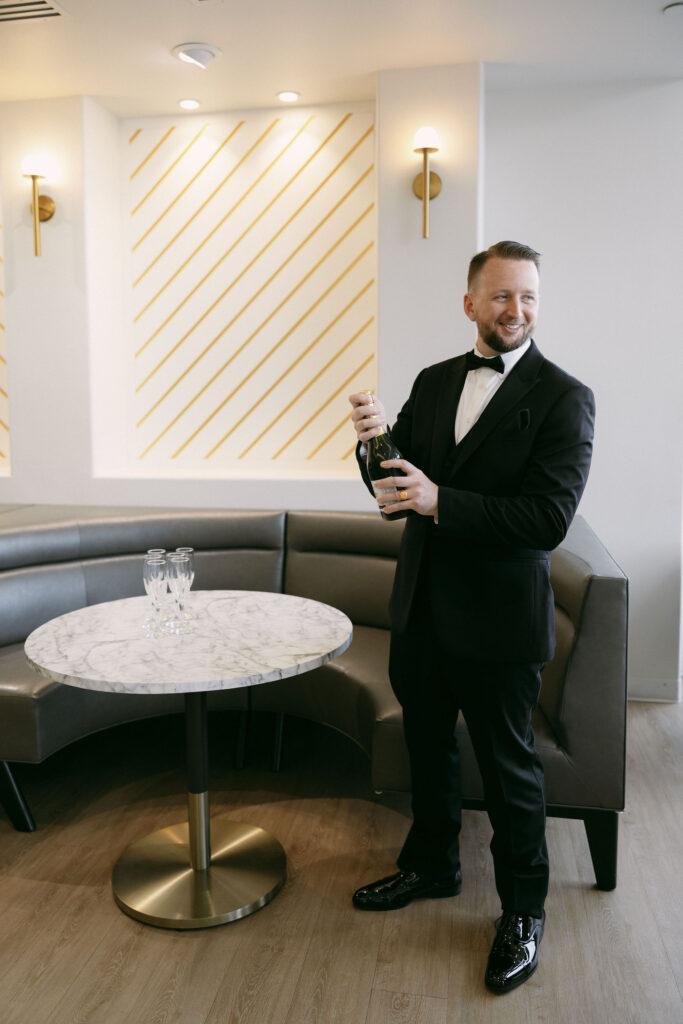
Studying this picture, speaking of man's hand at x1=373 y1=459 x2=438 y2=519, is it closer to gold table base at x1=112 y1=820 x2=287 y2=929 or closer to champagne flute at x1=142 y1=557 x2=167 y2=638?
champagne flute at x1=142 y1=557 x2=167 y2=638

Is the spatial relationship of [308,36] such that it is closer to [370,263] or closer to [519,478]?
[370,263]

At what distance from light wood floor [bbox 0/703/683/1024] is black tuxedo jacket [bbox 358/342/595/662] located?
0.80 meters

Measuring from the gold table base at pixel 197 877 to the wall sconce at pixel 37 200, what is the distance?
9.10ft

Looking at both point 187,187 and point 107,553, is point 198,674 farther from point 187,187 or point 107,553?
point 187,187

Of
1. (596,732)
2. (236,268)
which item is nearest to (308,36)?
(236,268)

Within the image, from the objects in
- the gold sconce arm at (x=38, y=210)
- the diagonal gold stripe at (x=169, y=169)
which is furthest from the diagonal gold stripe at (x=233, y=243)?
the gold sconce arm at (x=38, y=210)

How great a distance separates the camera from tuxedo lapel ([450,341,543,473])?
1.92 metres

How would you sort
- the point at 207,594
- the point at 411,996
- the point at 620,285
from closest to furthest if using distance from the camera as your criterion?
the point at 411,996
the point at 207,594
the point at 620,285

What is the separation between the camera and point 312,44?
10.3 ft

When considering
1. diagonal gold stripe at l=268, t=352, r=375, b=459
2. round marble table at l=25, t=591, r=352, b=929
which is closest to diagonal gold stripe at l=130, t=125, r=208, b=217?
diagonal gold stripe at l=268, t=352, r=375, b=459

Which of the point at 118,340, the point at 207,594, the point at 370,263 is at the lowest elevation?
the point at 207,594

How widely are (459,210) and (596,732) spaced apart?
2269mm

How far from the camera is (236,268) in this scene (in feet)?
13.2

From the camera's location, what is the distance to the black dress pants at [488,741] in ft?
6.40
